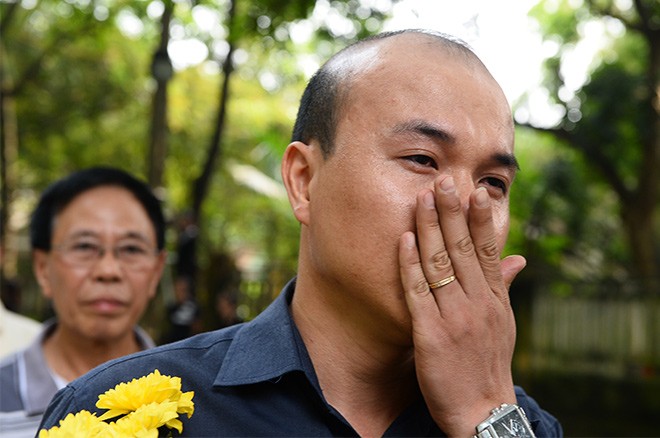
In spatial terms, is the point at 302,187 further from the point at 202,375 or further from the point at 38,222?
the point at 38,222

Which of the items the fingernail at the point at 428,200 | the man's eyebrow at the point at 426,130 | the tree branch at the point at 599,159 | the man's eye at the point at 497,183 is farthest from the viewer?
the tree branch at the point at 599,159

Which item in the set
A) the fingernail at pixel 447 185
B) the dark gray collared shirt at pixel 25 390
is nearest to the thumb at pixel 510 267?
the fingernail at pixel 447 185

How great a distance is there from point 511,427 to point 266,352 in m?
0.61

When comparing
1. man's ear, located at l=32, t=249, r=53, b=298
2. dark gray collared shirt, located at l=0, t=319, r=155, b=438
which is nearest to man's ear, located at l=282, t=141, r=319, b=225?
dark gray collared shirt, located at l=0, t=319, r=155, b=438

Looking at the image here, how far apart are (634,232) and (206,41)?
7.47 metres

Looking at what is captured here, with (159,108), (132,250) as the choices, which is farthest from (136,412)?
(159,108)

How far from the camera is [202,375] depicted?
207cm

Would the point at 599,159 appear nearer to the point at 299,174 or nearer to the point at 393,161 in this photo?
the point at 299,174

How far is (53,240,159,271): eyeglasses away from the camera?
3.87 meters

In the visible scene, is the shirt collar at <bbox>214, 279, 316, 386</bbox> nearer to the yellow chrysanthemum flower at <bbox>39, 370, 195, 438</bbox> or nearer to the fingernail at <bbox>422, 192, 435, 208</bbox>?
the yellow chrysanthemum flower at <bbox>39, 370, 195, 438</bbox>

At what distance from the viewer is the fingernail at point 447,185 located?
1854 mm

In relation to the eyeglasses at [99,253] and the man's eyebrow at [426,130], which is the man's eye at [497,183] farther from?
the eyeglasses at [99,253]

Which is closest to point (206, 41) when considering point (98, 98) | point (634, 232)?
point (98, 98)

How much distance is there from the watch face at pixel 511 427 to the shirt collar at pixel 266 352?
0.45m
